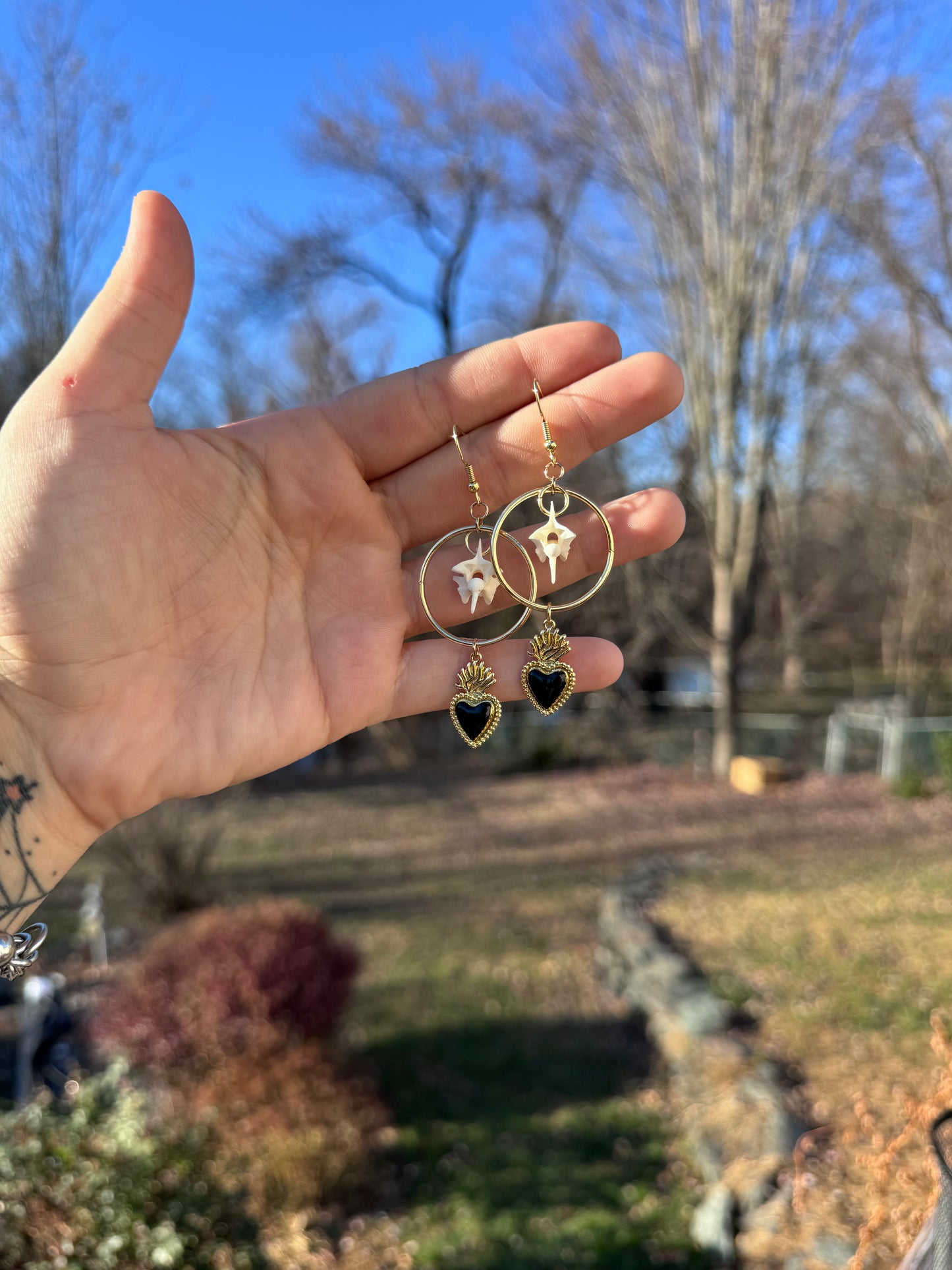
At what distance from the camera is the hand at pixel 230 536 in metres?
1.91

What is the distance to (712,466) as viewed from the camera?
42.0 ft

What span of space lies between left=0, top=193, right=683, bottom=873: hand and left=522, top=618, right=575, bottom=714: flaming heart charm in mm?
45

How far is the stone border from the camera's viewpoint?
3.54 m

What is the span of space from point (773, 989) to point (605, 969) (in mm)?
1472

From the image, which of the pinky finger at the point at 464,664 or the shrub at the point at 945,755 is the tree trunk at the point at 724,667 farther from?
the pinky finger at the point at 464,664

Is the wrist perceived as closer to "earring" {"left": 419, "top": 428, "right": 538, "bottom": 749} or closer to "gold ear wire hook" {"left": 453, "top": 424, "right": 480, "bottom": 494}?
"earring" {"left": 419, "top": 428, "right": 538, "bottom": 749}

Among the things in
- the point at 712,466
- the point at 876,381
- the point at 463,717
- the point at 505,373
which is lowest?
the point at 463,717

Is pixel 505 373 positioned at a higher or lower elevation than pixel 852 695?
higher

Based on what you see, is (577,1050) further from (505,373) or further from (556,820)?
(556,820)

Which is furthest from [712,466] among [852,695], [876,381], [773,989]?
[852,695]

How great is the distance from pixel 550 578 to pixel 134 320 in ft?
4.21

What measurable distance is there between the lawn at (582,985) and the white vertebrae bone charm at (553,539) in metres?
1.71

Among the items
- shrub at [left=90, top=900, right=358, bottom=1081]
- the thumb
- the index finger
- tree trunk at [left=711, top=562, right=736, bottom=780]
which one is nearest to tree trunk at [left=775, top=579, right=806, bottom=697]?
tree trunk at [left=711, top=562, right=736, bottom=780]

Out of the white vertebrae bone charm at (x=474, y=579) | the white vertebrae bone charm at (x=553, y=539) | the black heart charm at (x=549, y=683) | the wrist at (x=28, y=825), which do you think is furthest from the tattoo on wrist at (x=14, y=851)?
the white vertebrae bone charm at (x=553, y=539)
